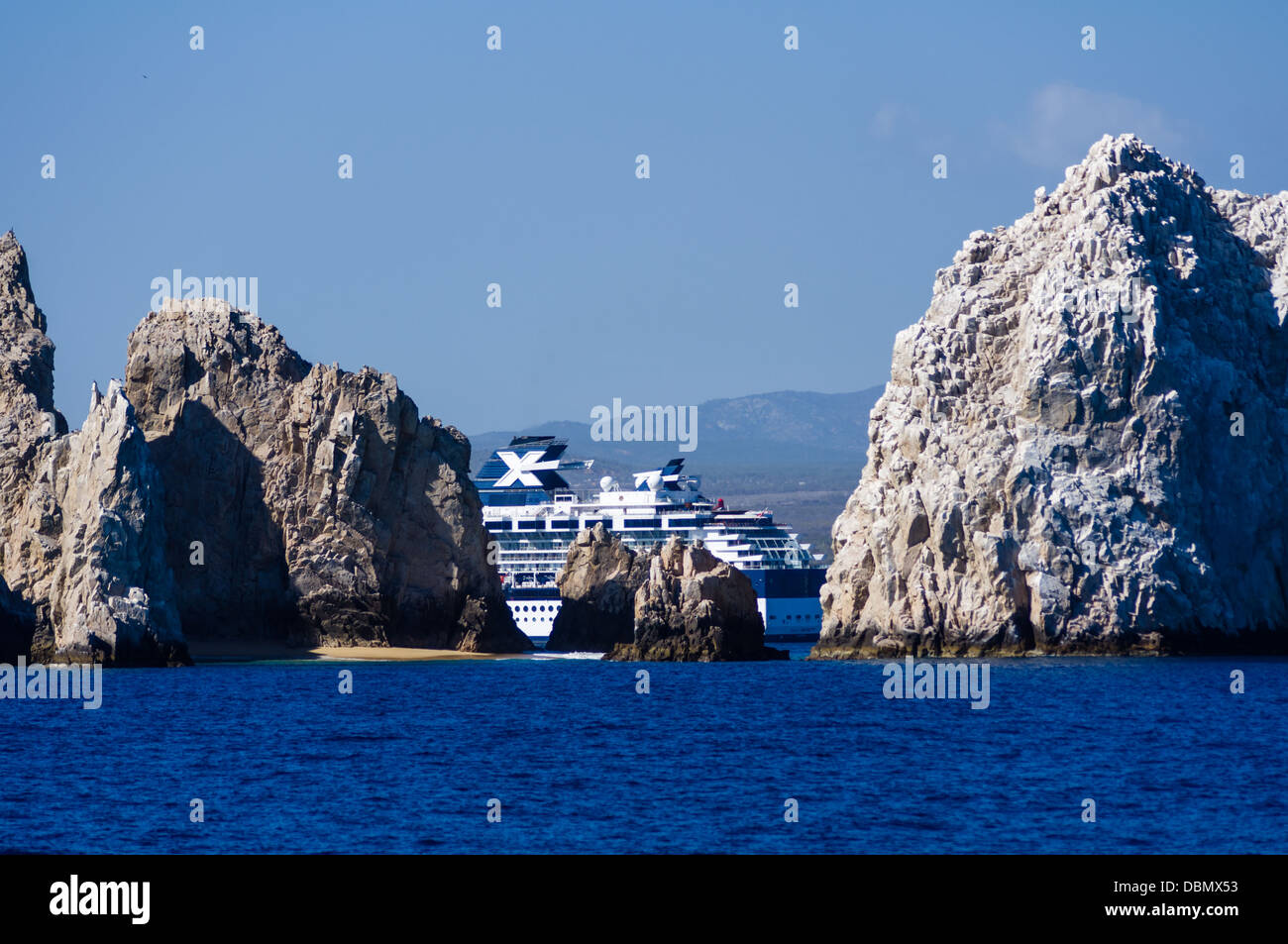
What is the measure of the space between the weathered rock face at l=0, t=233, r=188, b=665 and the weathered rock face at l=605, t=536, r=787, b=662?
21.3m

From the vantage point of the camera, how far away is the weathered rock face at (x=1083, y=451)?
7256 cm

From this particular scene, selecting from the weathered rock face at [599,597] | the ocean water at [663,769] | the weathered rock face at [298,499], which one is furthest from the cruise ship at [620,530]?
the ocean water at [663,769]

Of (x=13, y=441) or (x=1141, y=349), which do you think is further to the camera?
(x=13, y=441)

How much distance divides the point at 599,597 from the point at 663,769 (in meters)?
Result: 63.0

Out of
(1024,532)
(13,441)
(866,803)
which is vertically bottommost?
(866,803)

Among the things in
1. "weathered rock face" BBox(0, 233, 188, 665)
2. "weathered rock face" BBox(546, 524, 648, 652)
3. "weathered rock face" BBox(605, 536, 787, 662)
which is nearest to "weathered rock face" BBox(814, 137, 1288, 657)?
"weathered rock face" BBox(605, 536, 787, 662)

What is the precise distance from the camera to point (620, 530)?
131750mm

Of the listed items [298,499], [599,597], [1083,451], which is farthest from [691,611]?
[298,499]

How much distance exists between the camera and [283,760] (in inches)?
1559

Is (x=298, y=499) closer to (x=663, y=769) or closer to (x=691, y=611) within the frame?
(x=691, y=611)
